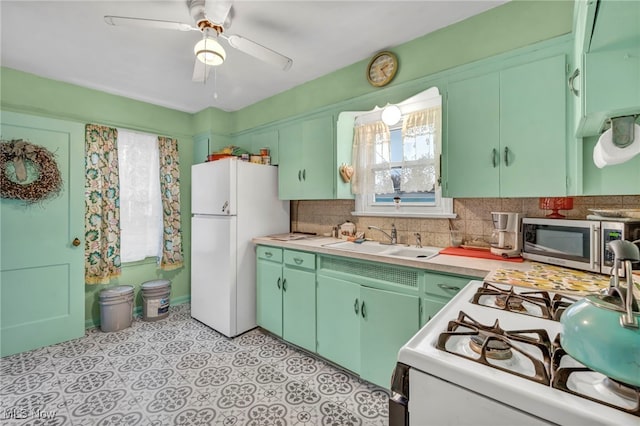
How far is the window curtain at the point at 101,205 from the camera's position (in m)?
3.00

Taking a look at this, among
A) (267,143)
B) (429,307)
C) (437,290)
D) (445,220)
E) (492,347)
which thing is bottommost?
(429,307)

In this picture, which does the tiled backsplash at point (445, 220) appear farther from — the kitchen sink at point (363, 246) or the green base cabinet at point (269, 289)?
the green base cabinet at point (269, 289)

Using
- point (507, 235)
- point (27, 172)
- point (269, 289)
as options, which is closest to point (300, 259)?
point (269, 289)

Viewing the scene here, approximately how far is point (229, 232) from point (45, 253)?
168 cm

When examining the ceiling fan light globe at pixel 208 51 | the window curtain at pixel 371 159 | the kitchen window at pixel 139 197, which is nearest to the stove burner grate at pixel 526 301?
the window curtain at pixel 371 159

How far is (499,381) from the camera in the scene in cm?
64

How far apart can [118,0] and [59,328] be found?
9.37 feet

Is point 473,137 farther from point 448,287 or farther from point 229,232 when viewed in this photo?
point 229,232

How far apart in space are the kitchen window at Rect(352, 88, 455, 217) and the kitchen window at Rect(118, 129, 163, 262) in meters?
2.47

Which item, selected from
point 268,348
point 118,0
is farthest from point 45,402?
point 118,0

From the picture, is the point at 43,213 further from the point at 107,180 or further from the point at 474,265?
the point at 474,265

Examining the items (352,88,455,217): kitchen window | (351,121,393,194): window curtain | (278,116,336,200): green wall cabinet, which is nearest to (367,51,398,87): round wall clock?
(352,88,455,217): kitchen window

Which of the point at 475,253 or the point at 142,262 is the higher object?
the point at 475,253

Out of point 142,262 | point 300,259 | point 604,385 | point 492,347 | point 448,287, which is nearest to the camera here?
point 604,385
